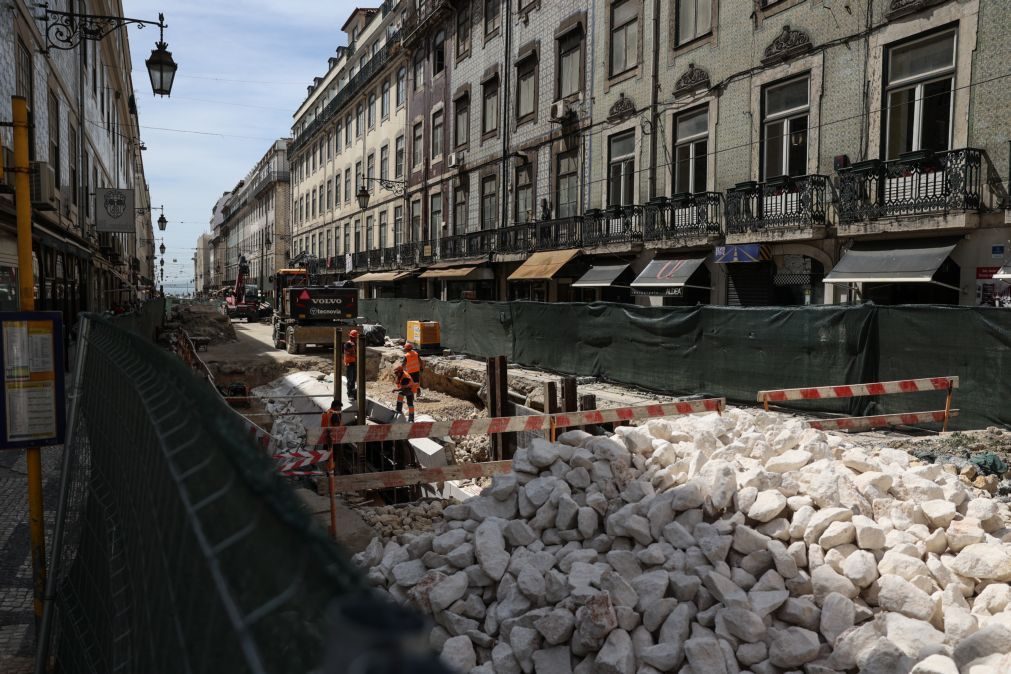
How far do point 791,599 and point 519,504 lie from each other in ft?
8.38

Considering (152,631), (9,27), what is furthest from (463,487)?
(9,27)

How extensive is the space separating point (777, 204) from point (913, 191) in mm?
3505

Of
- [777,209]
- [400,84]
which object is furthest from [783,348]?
[400,84]

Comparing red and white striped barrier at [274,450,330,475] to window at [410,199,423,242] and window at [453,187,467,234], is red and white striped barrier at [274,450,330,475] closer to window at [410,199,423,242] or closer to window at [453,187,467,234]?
window at [453,187,467,234]

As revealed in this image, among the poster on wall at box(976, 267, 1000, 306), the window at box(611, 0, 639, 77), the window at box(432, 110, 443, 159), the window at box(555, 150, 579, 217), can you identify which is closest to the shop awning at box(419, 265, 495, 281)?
the window at box(555, 150, 579, 217)

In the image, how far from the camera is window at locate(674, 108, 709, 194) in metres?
20.6

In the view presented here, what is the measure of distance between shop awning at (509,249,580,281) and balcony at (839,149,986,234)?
33.1 feet

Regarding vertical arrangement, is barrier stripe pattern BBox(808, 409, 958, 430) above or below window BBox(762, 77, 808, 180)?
below

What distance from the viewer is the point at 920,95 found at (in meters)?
15.1

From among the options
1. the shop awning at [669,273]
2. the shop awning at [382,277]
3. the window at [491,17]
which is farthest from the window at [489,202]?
the shop awning at [669,273]

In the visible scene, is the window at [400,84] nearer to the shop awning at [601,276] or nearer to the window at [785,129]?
the shop awning at [601,276]

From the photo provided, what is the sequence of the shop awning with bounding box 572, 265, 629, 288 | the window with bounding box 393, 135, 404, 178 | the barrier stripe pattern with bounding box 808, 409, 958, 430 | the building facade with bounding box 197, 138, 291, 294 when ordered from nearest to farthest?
1. the barrier stripe pattern with bounding box 808, 409, 958, 430
2. the shop awning with bounding box 572, 265, 629, 288
3. the window with bounding box 393, 135, 404, 178
4. the building facade with bounding box 197, 138, 291, 294

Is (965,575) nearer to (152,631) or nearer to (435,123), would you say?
(152,631)

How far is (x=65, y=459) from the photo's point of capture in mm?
4086
